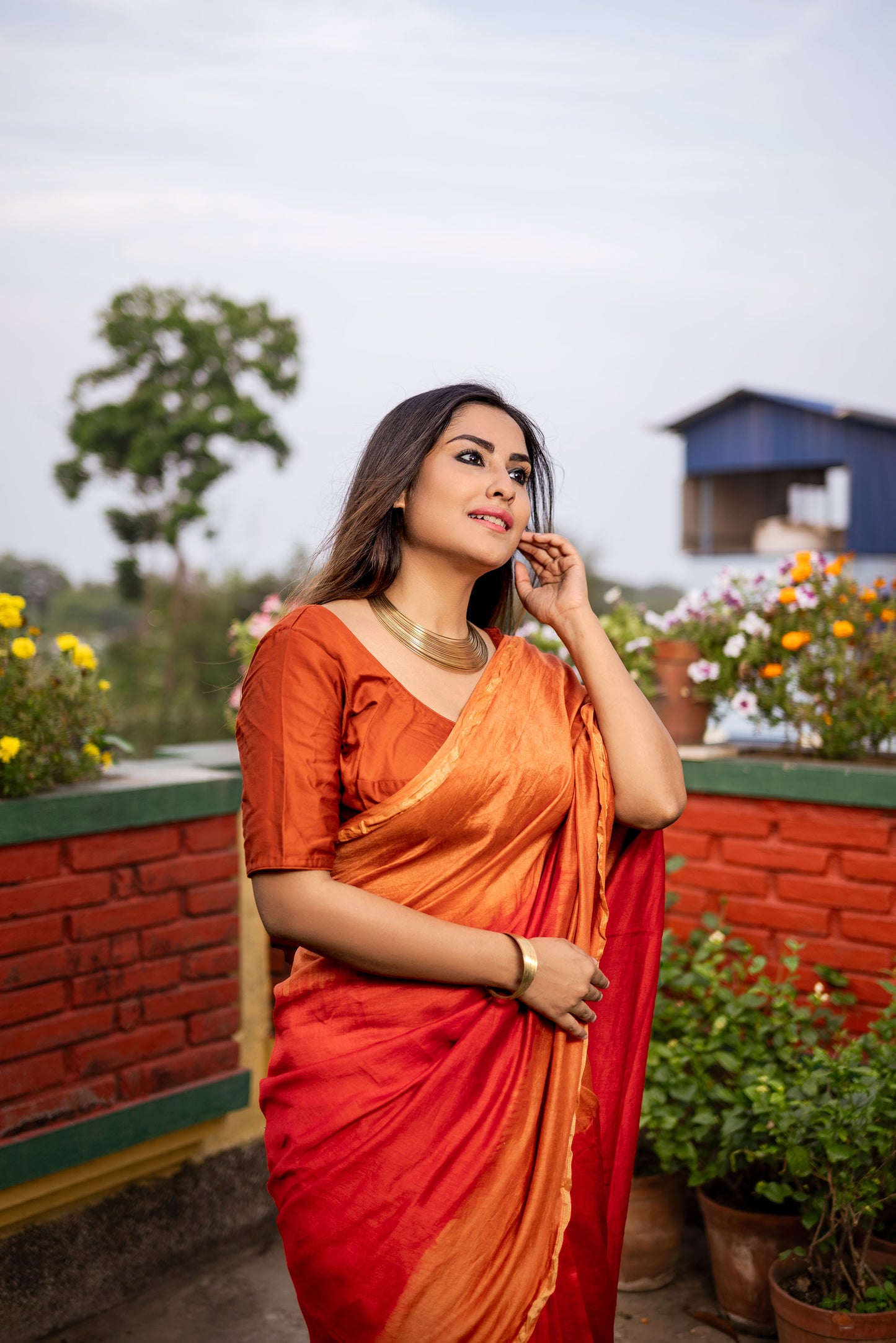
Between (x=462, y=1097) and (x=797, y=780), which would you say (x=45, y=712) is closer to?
(x=462, y=1097)

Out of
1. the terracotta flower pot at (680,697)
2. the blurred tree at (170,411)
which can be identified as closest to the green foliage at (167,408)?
the blurred tree at (170,411)

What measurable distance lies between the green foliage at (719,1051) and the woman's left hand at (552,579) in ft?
4.45

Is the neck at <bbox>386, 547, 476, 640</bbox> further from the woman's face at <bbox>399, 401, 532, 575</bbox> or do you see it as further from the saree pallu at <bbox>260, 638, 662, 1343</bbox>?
the saree pallu at <bbox>260, 638, 662, 1343</bbox>

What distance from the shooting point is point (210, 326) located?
873 inches

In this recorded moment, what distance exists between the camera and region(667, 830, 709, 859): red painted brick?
11.6 feet

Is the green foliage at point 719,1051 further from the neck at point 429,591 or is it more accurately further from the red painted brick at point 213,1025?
the neck at point 429,591

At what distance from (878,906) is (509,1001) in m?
1.63

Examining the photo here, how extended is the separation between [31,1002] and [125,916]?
A: 33 cm

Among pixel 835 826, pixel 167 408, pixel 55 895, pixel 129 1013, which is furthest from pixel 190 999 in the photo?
pixel 167 408

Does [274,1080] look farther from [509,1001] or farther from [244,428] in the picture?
[244,428]

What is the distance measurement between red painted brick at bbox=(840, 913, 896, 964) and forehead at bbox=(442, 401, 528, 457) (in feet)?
5.77

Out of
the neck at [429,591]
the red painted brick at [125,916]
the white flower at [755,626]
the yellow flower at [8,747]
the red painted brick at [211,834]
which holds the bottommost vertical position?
the red painted brick at [125,916]

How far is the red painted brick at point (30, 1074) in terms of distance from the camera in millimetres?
2816

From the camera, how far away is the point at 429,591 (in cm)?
215
